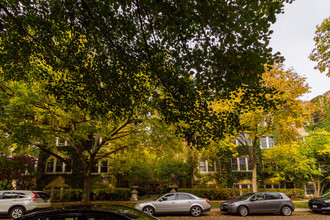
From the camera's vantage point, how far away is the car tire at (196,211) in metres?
13.4

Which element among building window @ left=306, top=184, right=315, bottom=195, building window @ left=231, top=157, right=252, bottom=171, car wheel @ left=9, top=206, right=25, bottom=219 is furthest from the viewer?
building window @ left=231, top=157, right=252, bottom=171

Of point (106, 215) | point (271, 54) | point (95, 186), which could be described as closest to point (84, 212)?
point (106, 215)

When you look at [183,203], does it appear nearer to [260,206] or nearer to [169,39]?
[260,206]

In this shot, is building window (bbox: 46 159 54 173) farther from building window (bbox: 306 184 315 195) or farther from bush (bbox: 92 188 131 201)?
building window (bbox: 306 184 315 195)

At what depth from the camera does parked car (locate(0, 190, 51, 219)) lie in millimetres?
12312

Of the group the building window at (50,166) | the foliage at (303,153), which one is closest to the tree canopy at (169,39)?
the foliage at (303,153)

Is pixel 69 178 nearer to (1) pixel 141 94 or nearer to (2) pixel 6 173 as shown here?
(2) pixel 6 173

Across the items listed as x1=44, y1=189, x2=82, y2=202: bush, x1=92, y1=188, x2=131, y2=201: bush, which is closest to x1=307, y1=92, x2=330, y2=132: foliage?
x1=92, y1=188, x2=131, y2=201: bush

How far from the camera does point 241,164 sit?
97.0 ft

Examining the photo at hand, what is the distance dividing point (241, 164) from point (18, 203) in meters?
26.2

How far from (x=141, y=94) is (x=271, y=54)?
4454 millimetres

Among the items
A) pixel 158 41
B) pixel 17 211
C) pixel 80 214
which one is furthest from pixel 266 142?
pixel 80 214

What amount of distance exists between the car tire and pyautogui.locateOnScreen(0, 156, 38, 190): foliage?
59.5ft

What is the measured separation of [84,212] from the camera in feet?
13.0
